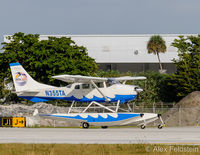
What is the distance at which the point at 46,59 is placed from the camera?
5578 centimetres

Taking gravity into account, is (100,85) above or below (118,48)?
below

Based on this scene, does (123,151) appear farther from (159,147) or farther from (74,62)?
(74,62)

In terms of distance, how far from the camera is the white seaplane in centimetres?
3194

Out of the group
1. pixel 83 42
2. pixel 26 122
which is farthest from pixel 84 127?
pixel 83 42

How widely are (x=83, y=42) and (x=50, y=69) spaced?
30918mm

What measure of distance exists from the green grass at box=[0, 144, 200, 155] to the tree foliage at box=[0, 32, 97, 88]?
35.9 meters

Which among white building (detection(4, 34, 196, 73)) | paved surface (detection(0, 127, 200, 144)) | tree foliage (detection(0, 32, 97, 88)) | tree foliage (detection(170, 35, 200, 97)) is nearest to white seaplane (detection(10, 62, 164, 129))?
paved surface (detection(0, 127, 200, 144))

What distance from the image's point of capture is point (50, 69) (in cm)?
5525

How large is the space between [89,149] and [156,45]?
64502 mm

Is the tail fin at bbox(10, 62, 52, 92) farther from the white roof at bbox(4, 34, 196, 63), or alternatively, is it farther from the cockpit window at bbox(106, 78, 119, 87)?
the white roof at bbox(4, 34, 196, 63)

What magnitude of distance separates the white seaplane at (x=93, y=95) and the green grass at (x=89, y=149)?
1341 cm

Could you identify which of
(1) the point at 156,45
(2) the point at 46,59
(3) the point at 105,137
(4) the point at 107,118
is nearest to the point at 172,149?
(3) the point at 105,137

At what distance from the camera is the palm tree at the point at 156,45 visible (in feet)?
262

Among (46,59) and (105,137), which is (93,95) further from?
(46,59)
